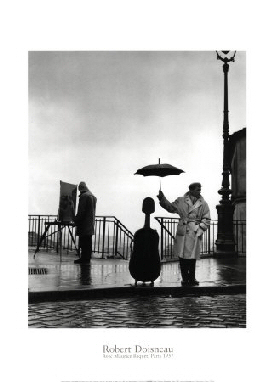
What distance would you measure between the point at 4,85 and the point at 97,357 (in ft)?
10.6

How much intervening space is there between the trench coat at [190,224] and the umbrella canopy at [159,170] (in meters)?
0.62

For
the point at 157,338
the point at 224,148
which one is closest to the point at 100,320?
the point at 157,338

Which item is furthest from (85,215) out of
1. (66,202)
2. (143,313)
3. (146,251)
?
(143,313)

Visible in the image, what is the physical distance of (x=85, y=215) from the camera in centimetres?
1223

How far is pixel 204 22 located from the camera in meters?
5.92

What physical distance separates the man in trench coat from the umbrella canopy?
1.85 ft

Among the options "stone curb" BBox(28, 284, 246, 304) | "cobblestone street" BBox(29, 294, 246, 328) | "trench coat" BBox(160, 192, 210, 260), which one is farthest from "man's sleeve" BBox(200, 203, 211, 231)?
"cobblestone street" BBox(29, 294, 246, 328)

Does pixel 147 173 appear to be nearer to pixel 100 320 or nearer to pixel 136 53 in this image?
pixel 136 53

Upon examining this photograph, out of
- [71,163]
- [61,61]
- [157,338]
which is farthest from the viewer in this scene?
[71,163]

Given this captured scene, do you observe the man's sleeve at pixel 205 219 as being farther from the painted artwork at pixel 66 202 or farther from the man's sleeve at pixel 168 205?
the painted artwork at pixel 66 202

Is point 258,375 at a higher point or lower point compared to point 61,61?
lower

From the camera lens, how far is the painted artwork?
12.1 m

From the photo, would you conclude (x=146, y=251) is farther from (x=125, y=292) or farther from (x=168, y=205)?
(x=168, y=205)

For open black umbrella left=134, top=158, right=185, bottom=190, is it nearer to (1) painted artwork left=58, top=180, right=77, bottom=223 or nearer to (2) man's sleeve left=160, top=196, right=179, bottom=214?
(2) man's sleeve left=160, top=196, right=179, bottom=214
